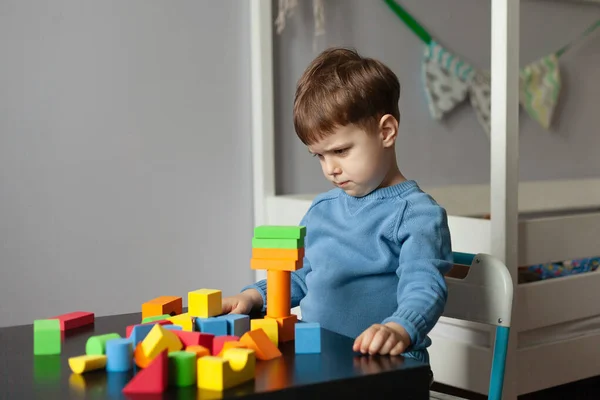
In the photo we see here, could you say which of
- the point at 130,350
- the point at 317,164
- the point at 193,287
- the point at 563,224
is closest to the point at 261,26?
the point at 317,164

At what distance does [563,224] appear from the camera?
160 cm

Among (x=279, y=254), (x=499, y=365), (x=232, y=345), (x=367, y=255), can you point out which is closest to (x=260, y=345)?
(x=232, y=345)

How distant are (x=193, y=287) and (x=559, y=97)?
138 cm

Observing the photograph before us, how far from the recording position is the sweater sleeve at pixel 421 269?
84cm

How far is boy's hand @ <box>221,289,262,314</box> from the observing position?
0.94 metres

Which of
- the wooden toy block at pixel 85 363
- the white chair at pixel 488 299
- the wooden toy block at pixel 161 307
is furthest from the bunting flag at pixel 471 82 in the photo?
the wooden toy block at pixel 85 363

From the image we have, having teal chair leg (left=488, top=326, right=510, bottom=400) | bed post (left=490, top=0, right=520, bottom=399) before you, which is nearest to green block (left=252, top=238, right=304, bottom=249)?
teal chair leg (left=488, top=326, right=510, bottom=400)

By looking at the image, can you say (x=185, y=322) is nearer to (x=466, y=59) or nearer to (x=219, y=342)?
(x=219, y=342)

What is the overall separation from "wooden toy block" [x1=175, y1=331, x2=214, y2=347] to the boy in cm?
21

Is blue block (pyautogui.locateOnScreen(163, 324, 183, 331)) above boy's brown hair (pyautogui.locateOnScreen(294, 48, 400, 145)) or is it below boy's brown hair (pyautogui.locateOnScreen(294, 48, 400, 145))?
below

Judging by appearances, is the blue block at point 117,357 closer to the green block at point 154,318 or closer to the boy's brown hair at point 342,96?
the green block at point 154,318

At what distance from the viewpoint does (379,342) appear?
28.6 inches

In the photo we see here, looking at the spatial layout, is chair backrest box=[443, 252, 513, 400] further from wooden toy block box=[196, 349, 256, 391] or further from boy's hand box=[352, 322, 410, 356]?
wooden toy block box=[196, 349, 256, 391]

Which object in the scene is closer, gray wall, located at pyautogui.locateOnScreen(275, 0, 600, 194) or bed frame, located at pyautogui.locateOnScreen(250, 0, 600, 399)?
bed frame, located at pyautogui.locateOnScreen(250, 0, 600, 399)
